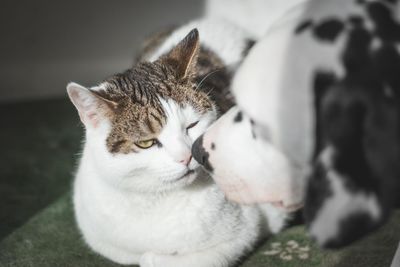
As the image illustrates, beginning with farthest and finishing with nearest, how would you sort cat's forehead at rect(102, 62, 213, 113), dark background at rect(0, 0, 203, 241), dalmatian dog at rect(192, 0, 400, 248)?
dark background at rect(0, 0, 203, 241) → cat's forehead at rect(102, 62, 213, 113) → dalmatian dog at rect(192, 0, 400, 248)

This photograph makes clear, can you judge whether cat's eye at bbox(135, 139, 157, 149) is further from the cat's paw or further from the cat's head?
the cat's paw

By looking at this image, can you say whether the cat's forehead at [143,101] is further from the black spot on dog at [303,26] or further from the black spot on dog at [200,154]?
the black spot on dog at [303,26]

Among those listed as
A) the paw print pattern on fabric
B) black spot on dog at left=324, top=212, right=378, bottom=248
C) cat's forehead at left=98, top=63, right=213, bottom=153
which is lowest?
the paw print pattern on fabric

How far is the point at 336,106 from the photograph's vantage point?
1.11m

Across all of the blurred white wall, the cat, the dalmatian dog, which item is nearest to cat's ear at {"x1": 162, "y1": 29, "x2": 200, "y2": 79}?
the cat

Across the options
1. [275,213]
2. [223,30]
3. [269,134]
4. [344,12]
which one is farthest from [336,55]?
[223,30]

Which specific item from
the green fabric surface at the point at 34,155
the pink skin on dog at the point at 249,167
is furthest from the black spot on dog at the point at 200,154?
the green fabric surface at the point at 34,155

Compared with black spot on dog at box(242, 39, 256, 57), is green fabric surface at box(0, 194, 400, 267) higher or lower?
lower

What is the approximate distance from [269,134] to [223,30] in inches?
48.2

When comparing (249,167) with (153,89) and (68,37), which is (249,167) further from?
(68,37)

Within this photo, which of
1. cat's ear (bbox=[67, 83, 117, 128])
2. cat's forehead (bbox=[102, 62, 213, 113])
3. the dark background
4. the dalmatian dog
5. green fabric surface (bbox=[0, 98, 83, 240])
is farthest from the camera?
the dark background

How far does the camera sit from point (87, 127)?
153 centimetres

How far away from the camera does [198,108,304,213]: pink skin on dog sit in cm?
127

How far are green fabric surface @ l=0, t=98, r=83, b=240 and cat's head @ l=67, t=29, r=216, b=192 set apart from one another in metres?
0.64
